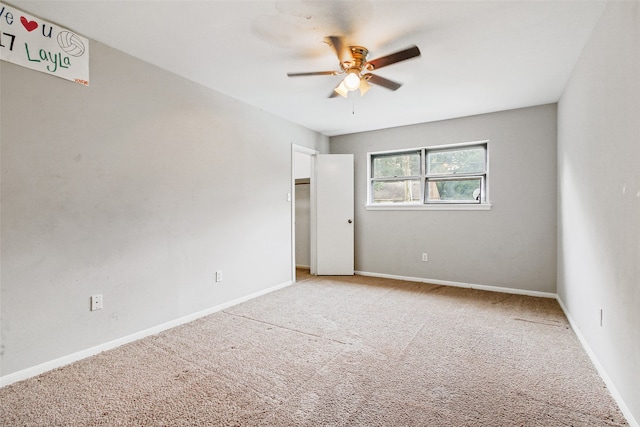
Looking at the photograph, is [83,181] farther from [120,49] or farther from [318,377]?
[318,377]

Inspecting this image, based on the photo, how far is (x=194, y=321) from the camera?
300cm

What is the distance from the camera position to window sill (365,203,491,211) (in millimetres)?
4203

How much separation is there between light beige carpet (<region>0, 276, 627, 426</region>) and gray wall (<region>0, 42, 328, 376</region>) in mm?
323

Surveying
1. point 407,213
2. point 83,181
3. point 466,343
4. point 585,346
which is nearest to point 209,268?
point 83,181

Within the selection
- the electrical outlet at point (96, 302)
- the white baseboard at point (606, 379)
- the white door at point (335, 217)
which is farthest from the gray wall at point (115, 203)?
the white baseboard at point (606, 379)

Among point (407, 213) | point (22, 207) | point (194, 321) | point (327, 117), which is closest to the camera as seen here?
point (22, 207)

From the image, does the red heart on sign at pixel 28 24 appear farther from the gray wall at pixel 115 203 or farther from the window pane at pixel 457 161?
the window pane at pixel 457 161

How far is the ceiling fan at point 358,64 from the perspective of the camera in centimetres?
214

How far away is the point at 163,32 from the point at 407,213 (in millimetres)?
3767

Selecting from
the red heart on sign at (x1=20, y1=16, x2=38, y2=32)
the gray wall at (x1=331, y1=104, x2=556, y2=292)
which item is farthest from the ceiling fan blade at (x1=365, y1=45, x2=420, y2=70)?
the gray wall at (x1=331, y1=104, x2=556, y2=292)

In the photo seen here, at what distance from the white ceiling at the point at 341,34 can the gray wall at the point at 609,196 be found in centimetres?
→ 32

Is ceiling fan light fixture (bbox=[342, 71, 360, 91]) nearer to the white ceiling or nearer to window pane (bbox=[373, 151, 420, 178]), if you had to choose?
the white ceiling

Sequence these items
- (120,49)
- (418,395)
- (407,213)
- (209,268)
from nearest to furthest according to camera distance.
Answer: (418,395)
(120,49)
(209,268)
(407,213)

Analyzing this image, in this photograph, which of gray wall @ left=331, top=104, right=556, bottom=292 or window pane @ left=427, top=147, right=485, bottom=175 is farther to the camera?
window pane @ left=427, top=147, right=485, bottom=175
